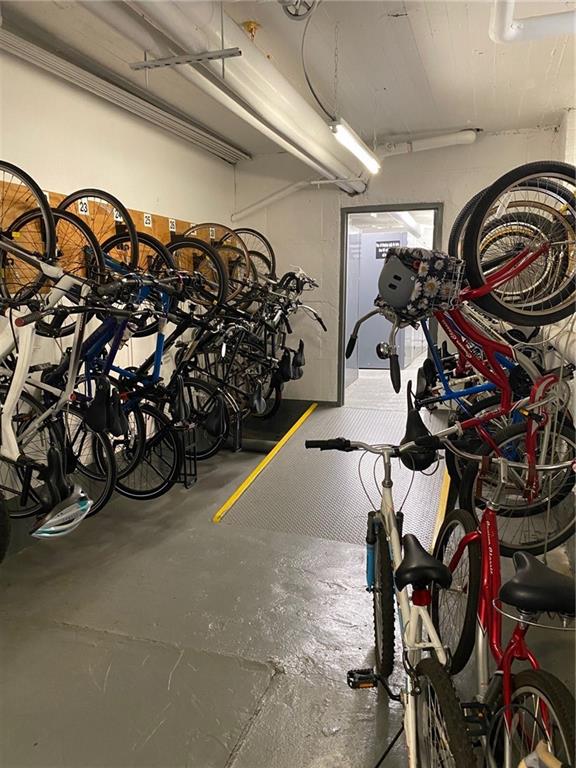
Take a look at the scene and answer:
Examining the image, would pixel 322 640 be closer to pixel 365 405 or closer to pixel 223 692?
pixel 223 692

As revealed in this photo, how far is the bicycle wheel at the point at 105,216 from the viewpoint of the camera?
338 cm

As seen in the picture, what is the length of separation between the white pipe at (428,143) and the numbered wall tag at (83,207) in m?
2.92

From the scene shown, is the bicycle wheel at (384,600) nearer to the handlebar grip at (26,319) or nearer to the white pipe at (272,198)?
the handlebar grip at (26,319)

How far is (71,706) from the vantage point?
191cm

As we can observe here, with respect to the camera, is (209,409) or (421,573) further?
(209,409)

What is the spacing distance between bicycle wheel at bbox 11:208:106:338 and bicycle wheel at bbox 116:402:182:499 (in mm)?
794

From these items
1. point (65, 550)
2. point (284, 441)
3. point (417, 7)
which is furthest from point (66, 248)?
point (417, 7)

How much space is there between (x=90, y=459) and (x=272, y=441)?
1.90m

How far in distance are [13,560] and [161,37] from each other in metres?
2.90

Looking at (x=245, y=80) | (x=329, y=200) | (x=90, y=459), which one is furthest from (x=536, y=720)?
(x=329, y=200)

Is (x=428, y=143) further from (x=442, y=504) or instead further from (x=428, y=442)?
(x=428, y=442)

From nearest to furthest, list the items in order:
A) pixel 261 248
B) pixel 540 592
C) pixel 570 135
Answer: pixel 540 592, pixel 570 135, pixel 261 248

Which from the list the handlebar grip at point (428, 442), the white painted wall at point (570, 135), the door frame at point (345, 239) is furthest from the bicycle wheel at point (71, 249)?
the white painted wall at point (570, 135)

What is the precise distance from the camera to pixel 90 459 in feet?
12.1
